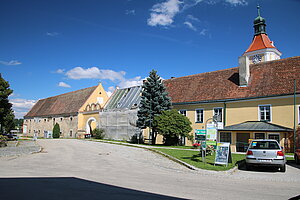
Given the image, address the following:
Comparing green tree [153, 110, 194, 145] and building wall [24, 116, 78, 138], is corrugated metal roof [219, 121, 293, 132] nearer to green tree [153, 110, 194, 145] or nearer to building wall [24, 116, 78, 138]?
green tree [153, 110, 194, 145]

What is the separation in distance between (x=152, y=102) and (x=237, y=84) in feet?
31.5

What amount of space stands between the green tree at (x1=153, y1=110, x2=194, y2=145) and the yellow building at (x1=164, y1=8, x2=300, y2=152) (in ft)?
6.81

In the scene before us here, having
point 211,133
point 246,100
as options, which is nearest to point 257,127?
point 246,100

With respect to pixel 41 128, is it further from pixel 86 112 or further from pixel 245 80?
pixel 245 80

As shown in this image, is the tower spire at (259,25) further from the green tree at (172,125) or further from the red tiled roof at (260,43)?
the green tree at (172,125)

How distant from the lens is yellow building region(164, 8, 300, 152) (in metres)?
23.3

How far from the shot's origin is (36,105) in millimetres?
69000

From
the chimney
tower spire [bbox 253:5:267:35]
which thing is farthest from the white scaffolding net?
tower spire [bbox 253:5:267:35]

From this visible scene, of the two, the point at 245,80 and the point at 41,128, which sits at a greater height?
the point at 245,80

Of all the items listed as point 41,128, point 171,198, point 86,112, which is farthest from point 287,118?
point 41,128

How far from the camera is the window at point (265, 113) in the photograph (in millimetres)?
24750

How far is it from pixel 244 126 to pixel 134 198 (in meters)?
20.1

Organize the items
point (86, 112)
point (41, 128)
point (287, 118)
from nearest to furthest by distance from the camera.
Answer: point (287, 118)
point (86, 112)
point (41, 128)

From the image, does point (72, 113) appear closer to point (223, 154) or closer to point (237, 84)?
point (237, 84)
